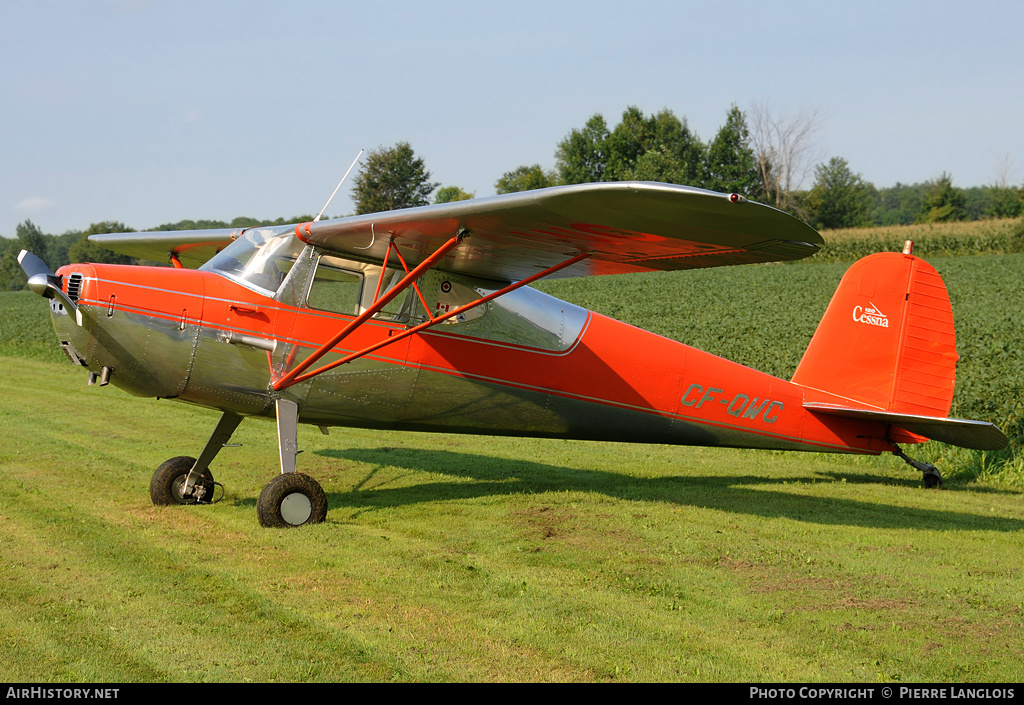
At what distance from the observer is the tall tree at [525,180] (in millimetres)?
102750

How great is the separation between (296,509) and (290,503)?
7 centimetres

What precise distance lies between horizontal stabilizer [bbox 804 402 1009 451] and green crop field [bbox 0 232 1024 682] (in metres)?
0.81

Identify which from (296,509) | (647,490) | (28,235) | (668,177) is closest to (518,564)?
(296,509)

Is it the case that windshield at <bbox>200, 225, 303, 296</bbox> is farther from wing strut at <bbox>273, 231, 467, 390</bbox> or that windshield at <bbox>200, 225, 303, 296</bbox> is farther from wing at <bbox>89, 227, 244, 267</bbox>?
wing at <bbox>89, 227, 244, 267</bbox>

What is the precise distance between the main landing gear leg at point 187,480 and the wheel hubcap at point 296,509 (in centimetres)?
128

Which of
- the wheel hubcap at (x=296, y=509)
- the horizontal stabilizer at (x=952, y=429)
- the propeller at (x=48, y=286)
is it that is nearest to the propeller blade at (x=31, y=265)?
the propeller at (x=48, y=286)

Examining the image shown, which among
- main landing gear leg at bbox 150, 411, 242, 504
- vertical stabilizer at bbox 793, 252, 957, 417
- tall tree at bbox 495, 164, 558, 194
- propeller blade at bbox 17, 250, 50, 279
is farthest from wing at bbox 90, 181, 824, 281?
tall tree at bbox 495, 164, 558, 194

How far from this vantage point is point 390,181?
86375mm

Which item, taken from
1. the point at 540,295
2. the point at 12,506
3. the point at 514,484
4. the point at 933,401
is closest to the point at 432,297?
the point at 540,295

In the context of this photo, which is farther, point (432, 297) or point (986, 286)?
point (986, 286)

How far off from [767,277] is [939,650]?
28169 millimetres

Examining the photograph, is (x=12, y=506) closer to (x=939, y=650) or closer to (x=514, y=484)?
(x=514, y=484)

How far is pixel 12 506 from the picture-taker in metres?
7.64

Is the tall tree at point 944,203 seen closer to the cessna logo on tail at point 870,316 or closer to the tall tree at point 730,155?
the tall tree at point 730,155
